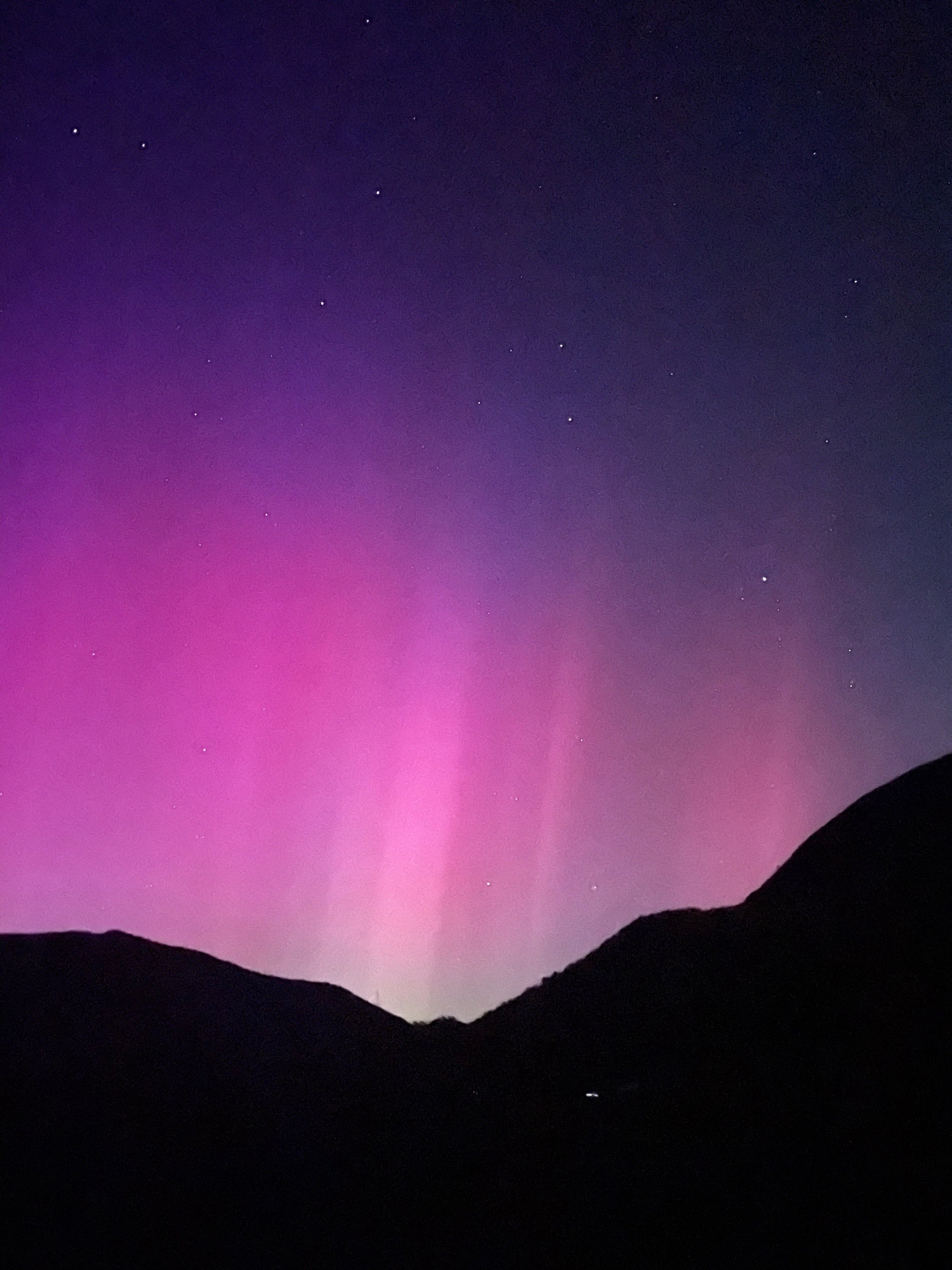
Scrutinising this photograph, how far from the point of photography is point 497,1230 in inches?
412

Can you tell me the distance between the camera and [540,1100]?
609 inches

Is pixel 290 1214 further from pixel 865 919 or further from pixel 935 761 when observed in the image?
pixel 935 761

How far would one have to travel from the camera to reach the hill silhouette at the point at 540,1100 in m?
10.0

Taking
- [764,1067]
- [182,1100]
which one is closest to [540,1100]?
A: [764,1067]

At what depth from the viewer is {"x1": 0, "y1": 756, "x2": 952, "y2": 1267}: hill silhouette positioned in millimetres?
10000

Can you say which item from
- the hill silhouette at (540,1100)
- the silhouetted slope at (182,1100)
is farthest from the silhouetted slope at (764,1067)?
the silhouetted slope at (182,1100)

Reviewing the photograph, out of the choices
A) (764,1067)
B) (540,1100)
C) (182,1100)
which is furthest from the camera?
(540,1100)

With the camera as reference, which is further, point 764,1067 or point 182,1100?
point 182,1100

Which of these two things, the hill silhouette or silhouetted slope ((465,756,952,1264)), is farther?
the hill silhouette

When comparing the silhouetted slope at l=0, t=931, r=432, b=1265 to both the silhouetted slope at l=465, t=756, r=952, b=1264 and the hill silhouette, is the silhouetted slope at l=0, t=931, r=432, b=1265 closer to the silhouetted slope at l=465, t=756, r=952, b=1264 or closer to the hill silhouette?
the hill silhouette

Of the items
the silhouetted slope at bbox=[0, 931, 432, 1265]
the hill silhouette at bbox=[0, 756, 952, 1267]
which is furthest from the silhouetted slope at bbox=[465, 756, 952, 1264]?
the silhouetted slope at bbox=[0, 931, 432, 1265]

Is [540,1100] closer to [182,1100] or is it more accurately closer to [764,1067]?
[764,1067]

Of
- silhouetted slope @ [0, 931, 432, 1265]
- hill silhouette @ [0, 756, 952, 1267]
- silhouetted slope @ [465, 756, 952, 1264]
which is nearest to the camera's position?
silhouetted slope @ [465, 756, 952, 1264]

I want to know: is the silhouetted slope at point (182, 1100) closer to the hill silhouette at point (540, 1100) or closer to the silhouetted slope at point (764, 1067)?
the hill silhouette at point (540, 1100)
